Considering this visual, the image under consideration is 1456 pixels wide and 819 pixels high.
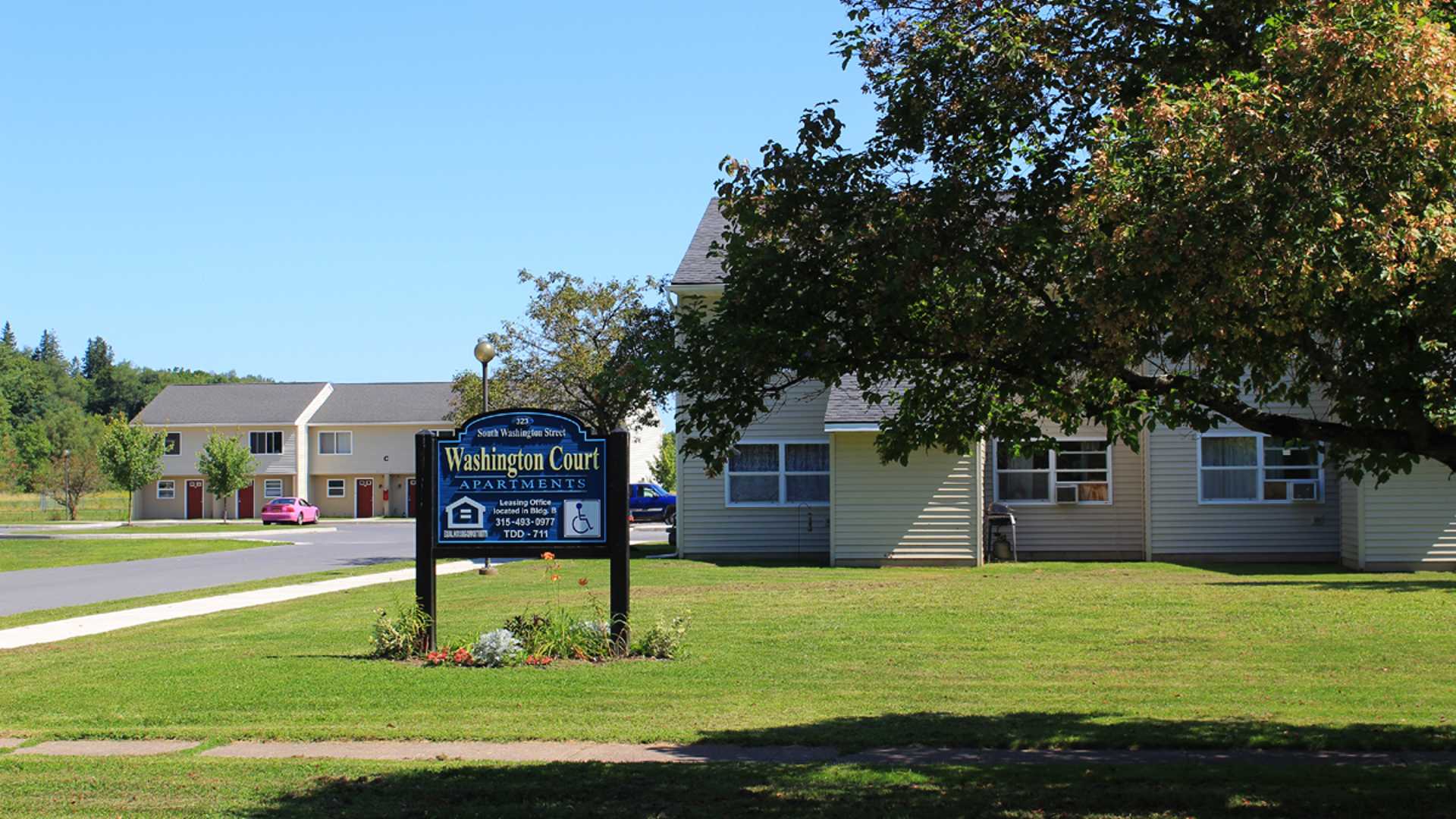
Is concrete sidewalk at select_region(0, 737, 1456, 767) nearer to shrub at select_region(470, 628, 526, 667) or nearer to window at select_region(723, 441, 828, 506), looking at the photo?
shrub at select_region(470, 628, 526, 667)

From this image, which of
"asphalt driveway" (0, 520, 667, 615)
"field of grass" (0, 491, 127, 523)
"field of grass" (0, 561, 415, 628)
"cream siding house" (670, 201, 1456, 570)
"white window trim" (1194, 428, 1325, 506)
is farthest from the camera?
"field of grass" (0, 491, 127, 523)

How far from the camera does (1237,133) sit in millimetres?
6004

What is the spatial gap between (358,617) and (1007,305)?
12677 millimetres

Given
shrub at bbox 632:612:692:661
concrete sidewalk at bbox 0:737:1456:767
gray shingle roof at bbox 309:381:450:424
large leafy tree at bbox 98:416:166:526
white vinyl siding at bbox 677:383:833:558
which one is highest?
gray shingle roof at bbox 309:381:450:424

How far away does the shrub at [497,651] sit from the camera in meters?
12.9

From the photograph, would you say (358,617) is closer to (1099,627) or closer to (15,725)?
(15,725)

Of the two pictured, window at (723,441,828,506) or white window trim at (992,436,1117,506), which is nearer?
white window trim at (992,436,1117,506)

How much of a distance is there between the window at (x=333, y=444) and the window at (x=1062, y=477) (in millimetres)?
52242

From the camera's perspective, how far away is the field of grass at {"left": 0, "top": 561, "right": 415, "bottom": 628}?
19016 millimetres

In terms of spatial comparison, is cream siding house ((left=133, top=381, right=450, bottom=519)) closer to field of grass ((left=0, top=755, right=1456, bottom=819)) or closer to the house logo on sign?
the house logo on sign

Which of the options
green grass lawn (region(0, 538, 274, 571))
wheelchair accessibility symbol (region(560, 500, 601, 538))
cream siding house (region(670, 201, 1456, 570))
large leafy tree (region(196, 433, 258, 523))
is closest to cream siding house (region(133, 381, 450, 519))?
large leafy tree (region(196, 433, 258, 523))

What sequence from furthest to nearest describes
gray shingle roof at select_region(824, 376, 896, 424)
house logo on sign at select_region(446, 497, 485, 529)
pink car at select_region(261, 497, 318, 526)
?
pink car at select_region(261, 497, 318, 526) → gray shingle roof at select_region(824, 376, 896, 424) → house logo on sign at select_region(446, 497, 485, 529)

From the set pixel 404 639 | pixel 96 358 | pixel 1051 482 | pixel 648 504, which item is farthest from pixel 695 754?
pixel 96 358

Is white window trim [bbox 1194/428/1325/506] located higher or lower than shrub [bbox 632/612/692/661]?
higher
